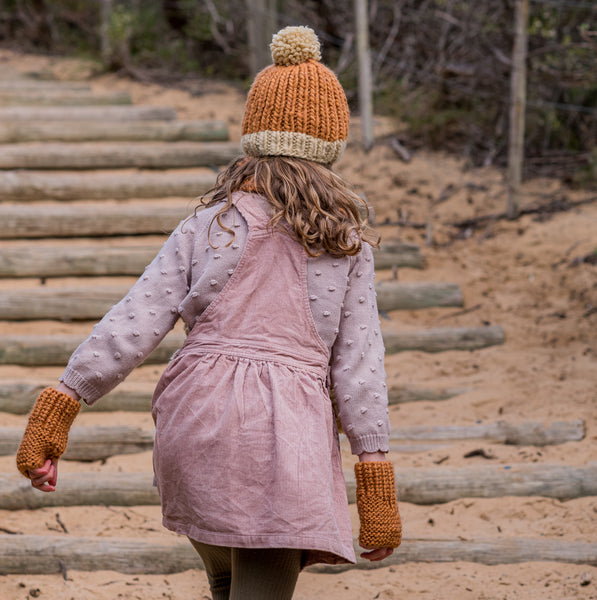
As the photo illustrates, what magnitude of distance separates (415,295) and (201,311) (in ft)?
11.4

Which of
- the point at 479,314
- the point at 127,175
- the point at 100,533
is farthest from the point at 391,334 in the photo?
the point at 127,175

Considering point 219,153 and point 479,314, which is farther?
point 219,153

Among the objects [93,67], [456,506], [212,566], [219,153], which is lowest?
[456,506]

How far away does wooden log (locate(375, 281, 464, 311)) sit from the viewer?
5.09 meters

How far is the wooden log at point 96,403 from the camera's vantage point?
381 cm

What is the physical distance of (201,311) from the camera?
1.79 metres

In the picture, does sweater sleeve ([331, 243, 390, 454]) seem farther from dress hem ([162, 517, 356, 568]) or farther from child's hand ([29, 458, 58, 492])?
child's hand ([29, 458, 58, 492])

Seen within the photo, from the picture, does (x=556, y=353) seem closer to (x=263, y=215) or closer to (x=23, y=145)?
(x=263, y=215)

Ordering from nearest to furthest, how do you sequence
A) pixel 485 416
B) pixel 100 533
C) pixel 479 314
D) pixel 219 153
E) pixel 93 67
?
1. pixel 100 533
2. pixel 485 416
3. pixel 479 314
4. pixel 219 153
5. pixel 93 67

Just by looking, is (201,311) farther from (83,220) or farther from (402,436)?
(83,220)

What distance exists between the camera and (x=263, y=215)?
180 centimetres

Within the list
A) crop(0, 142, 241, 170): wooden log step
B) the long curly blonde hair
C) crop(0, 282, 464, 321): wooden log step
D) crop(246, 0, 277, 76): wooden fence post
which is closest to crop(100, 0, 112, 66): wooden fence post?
crop(246, 0, 277, 76): wooden fence post

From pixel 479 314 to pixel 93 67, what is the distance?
19.3ft

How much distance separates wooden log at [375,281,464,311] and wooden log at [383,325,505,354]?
0.42 m
